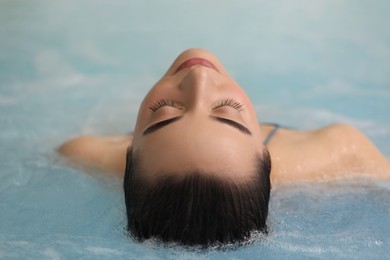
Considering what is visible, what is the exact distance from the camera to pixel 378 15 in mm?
3660

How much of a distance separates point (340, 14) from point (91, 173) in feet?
6.85

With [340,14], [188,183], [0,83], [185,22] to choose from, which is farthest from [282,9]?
[188,183]

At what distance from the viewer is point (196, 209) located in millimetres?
1566

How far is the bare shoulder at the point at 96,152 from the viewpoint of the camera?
2.28 m

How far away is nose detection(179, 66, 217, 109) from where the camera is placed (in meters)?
1.76

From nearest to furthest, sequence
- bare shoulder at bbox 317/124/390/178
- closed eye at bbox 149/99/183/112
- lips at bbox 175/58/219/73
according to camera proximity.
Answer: closed eye at bbox 149/99/183/112, lips at bbox 175/58/219/73, bare shoulder at bbox 317/124/390/178

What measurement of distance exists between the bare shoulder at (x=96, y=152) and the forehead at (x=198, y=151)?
570 millimetres

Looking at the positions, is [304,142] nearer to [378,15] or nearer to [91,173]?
[91,173]

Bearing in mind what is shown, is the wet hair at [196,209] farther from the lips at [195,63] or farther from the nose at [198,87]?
the lips at [195,63]

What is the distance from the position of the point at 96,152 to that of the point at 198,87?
716mm

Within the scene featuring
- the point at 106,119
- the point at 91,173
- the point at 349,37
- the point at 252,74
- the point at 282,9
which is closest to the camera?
the point at 91,173

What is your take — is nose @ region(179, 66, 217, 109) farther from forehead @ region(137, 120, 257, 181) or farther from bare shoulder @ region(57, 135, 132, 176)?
bare shoulder @ region(57, 135, 132, 176)

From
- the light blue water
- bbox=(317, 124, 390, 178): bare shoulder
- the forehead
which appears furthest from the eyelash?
bbox=(317, 124, 390, 178): bare shoulder

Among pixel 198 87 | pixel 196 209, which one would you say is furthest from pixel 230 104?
pixel 196 209
